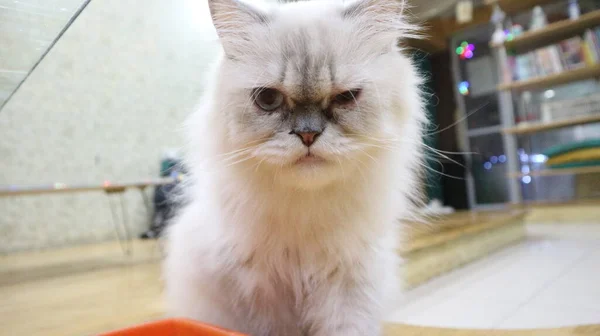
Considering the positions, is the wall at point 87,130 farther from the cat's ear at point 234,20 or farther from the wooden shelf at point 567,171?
the wooden shelf at point 567,171

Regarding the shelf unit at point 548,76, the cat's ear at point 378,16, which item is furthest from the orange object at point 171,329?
the shelf unit at point 548,76

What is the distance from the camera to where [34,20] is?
Answer: 28.1 inches

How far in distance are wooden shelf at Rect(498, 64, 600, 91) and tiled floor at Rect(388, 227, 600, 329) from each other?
0.75m

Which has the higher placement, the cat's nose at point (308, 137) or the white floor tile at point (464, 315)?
the cat's nose at point (308, 137)

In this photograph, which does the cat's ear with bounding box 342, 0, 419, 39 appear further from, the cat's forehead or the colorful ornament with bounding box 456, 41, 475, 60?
the colorful ornament with bounding box 456, 41, 475, 60

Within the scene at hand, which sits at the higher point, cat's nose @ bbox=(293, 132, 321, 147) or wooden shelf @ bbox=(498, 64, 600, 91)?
wooden shelf @ bbox=(498, 64, 600, 91)

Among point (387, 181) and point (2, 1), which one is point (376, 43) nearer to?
point (387, 181)

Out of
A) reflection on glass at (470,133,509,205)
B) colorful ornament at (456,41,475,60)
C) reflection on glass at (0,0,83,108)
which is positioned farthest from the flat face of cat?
reflection on glass at (470,133,509,205)

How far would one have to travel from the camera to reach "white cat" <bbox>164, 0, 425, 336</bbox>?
2.55 ft

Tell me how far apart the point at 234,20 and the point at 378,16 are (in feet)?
0.98

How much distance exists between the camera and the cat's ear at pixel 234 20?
854 millimetres

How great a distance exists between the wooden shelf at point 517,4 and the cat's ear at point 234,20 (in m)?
1.78

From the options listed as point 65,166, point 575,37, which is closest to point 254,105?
point 575,37

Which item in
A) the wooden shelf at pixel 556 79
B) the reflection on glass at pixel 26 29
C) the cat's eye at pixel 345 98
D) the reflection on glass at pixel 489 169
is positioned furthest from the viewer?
the reflection on glass at pixel 489 169
